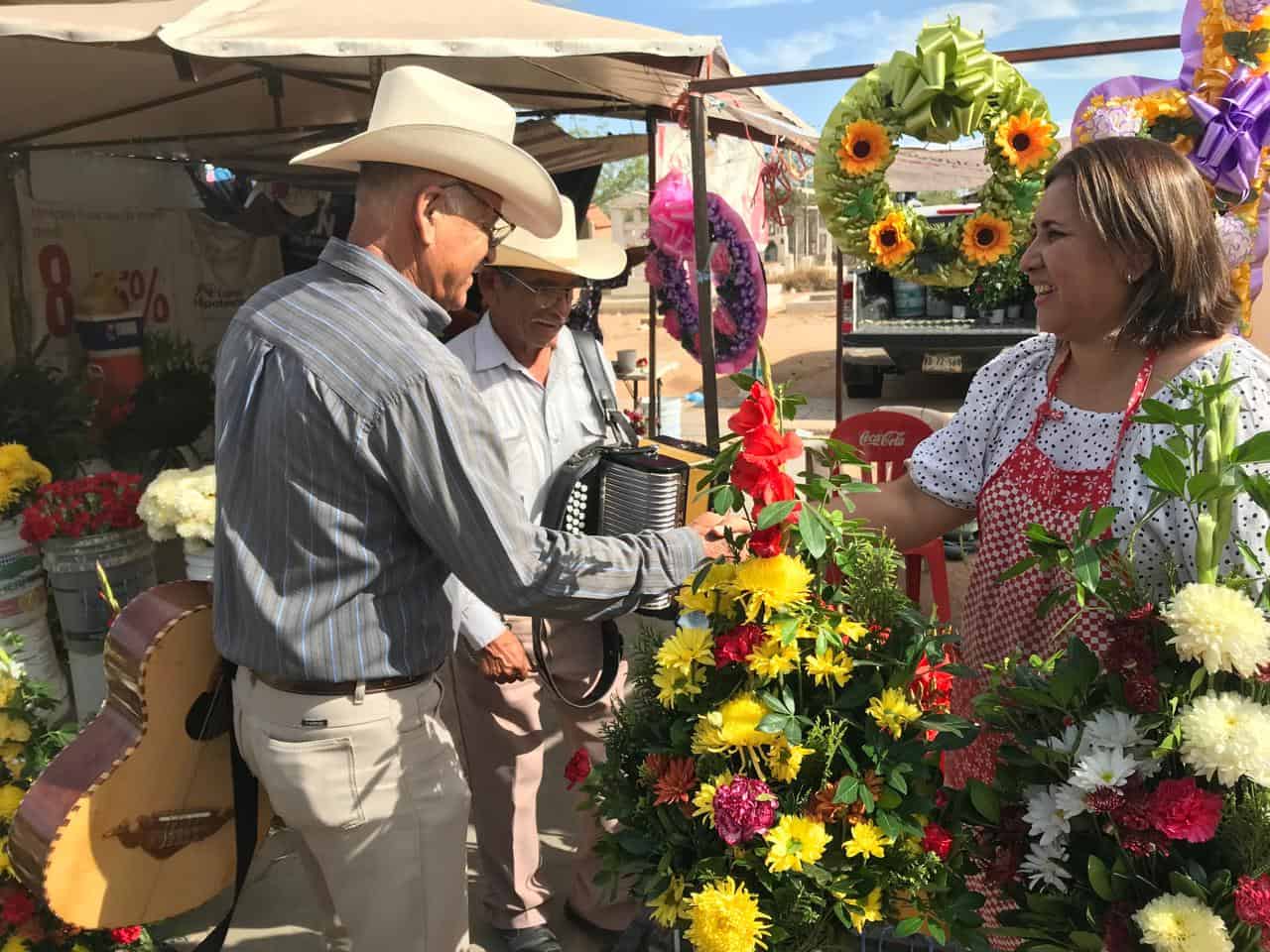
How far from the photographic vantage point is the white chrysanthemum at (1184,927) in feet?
4.02

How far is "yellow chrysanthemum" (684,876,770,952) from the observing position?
54.9 inches

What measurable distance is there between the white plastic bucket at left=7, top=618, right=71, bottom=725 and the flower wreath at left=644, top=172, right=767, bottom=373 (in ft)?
9.07

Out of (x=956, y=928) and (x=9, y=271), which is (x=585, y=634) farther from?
(x=9, y=271)

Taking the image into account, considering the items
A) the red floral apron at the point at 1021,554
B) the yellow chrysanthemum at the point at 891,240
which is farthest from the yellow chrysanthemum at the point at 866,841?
the yellow chrysanthemum at the point at 891,240

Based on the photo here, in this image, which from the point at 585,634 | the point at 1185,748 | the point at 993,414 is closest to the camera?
the point at 1185,748

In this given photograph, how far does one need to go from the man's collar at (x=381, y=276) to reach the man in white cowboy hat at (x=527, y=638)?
98 cm

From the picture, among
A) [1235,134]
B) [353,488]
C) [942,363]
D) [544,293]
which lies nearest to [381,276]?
[353,488]

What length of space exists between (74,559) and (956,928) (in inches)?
136

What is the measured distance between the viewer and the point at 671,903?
1.52 metres

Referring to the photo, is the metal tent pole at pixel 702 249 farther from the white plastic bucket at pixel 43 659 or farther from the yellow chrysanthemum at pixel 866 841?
the white plastic bucket at pixel 43 659

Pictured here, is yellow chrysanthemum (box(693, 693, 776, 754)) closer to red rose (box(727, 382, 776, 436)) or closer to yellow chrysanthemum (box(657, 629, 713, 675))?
yellow chrysanthemum (box(657, 629, 713, 675))

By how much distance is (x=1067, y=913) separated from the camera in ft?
4.52

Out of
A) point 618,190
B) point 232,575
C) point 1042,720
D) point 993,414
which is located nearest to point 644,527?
point 993,414

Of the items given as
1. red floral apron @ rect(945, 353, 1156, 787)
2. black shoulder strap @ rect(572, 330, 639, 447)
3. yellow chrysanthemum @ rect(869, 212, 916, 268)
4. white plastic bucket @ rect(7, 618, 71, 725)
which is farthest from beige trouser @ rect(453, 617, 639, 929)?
white plastic bucket @ rect(7, 618, 71, 725)
